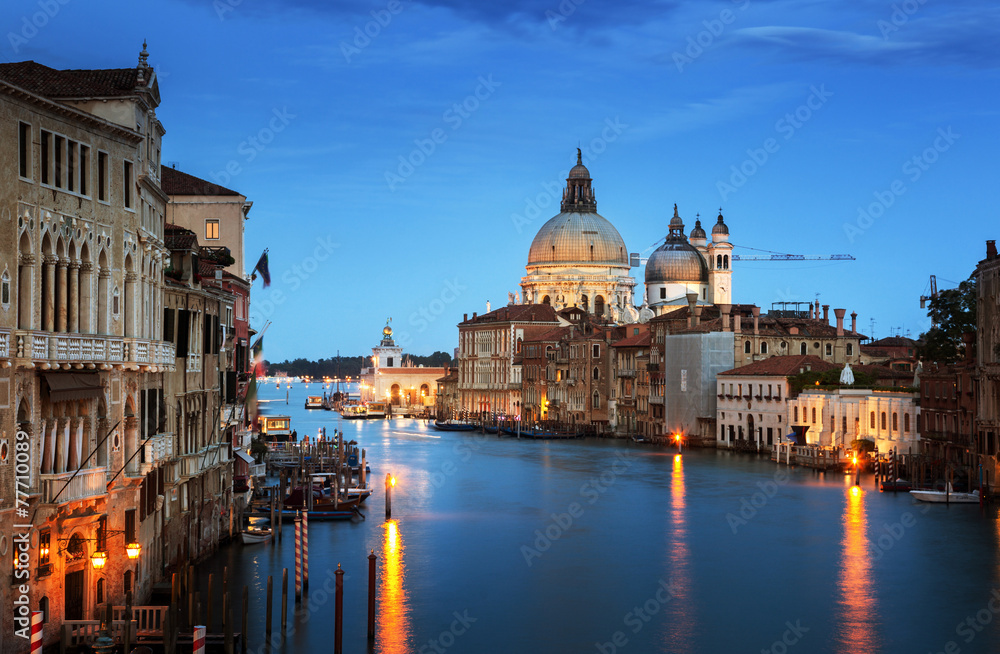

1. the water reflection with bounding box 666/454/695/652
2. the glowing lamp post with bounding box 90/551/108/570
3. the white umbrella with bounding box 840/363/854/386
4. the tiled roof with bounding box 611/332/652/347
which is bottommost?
the water reflection with bounding box 666/454/695/652

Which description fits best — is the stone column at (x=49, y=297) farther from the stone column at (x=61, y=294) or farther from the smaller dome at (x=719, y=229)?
the smaller dome at (x=719, y=229)

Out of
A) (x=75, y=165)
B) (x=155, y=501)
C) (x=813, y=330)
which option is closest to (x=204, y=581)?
(x=155, y=501)

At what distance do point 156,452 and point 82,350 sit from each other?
10.9 feet

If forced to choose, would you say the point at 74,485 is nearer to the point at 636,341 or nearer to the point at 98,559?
the point at 98,559

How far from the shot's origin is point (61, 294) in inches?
602

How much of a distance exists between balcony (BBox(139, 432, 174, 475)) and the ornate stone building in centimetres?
8189

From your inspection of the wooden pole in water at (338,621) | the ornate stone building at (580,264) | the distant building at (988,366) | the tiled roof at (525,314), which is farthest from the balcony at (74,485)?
the ornate stone building at (580,264)

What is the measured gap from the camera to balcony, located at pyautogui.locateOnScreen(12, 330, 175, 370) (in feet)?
46.9

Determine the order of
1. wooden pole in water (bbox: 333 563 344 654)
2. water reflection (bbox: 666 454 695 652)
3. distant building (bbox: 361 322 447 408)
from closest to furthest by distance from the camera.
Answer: wooden pole in water (bbox: 333 563 344 654), water reflection (bbox: 666 454 695 652), distant building (bbox: 361 322 447 408)

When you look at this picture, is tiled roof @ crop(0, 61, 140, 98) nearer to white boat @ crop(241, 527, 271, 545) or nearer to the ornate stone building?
white boat @ crop(241, 527, 271, 545)

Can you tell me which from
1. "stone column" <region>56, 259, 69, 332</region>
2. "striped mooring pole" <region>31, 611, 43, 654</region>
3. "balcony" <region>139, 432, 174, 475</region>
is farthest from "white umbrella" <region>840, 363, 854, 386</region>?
"striped mooring pole" <region>31, 611, 43, 654</region>

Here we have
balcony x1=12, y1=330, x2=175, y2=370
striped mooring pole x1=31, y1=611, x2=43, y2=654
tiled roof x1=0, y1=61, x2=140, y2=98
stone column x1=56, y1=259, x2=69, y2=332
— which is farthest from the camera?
tiled roof x1=0, y1=61, x2=140, y2=98

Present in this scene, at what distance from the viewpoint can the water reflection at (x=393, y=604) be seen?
19.8 m

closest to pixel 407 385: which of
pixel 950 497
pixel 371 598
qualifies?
pixel 950 497
